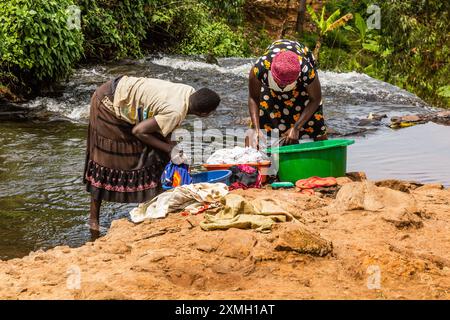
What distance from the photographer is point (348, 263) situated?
13.0ft

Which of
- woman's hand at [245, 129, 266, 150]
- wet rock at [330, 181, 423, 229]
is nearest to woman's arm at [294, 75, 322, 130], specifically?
woman's hand at [245, 129, 266, 150]

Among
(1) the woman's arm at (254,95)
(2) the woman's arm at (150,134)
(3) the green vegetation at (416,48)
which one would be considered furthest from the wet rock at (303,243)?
(3) the green vegetation at (416,48)

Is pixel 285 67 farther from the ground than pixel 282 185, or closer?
farther from the ground

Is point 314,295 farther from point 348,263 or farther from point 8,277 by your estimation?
point 8,277

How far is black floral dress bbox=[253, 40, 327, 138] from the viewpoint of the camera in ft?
18.7

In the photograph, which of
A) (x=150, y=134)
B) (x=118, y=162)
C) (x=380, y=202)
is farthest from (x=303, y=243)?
(x=118, y=162)

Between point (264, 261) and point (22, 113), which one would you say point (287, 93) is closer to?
point (264, 261)

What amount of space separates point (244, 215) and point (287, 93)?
165 centimetres

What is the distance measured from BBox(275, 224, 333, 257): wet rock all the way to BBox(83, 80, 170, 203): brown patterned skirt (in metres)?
1.58

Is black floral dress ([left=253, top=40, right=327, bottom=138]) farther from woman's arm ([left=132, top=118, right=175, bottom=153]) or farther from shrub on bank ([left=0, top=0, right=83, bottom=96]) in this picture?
shrub on bank ([left=0, top=0, right=83, bottom=96])

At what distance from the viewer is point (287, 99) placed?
5.93m

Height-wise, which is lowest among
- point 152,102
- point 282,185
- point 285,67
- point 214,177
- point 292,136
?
point 282,185

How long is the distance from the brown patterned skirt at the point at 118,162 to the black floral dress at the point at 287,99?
110 cm

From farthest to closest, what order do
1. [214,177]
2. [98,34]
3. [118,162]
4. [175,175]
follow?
[98,34]
[214,177]
[118,162]
[175,175]
